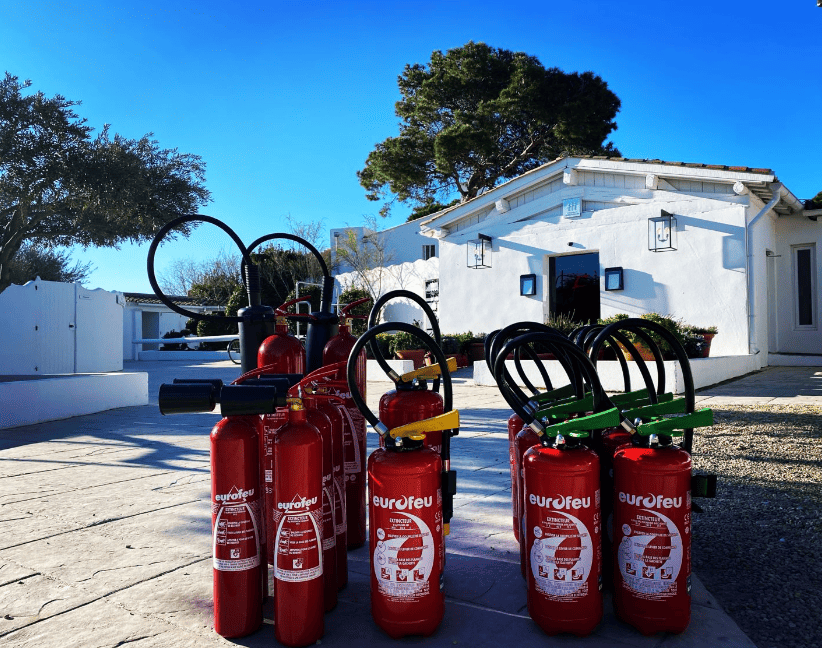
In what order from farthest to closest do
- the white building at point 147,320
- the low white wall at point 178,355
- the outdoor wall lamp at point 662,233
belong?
1. the white building at point 147,320
2. the low white wall at point 178,355
3. the outdoor wall lamp at point 662,233

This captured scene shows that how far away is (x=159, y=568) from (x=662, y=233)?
1166 cm

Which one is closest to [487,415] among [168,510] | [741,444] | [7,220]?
[741,444]

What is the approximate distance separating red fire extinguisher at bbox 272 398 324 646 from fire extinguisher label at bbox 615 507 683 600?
3.43 feet

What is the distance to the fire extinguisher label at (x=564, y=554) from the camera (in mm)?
1901

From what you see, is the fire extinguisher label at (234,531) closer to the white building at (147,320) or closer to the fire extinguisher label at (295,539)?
the fire extinguisher label at (295,539)

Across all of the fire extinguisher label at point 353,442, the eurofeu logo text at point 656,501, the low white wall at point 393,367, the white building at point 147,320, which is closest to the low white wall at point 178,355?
the white building at point 147,320

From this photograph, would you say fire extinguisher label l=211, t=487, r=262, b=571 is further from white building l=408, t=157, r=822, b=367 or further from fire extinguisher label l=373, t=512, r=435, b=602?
white building l=408, t=157, r=822, b=367

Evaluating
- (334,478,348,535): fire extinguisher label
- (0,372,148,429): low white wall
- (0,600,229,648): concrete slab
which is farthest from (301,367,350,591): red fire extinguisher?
(0,372,148,429): low white wall

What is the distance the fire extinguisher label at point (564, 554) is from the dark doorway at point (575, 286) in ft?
38.9

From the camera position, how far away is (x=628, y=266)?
12.7 m

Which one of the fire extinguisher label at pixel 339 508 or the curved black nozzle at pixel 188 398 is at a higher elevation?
the curved black nozzle at pixel 188 398

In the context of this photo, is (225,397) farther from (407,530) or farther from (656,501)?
(656,501)

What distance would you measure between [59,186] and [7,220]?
171 cm

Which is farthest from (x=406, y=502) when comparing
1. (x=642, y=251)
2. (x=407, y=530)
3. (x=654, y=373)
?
(x=642, y=251)
